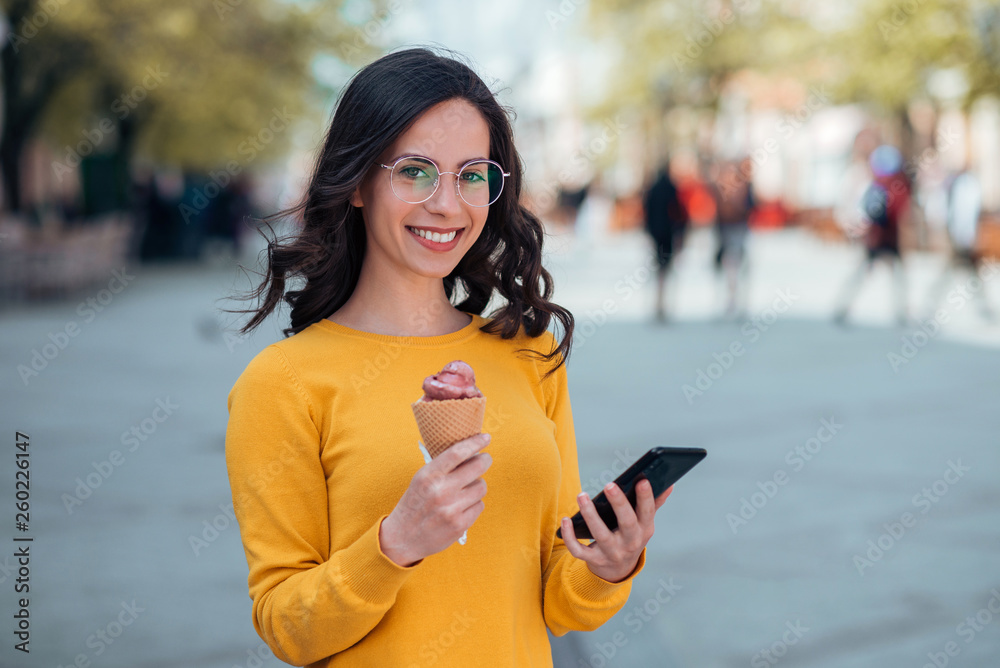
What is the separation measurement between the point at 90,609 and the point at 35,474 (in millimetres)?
2384

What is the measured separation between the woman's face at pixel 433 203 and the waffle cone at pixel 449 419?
41 cm

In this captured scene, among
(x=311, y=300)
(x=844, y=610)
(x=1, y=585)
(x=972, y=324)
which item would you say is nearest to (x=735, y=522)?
(x=844, y=610)

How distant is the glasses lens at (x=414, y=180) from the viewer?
5.96ft

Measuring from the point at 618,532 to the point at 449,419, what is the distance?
38 centimetres

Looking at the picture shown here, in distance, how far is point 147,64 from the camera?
18375mm

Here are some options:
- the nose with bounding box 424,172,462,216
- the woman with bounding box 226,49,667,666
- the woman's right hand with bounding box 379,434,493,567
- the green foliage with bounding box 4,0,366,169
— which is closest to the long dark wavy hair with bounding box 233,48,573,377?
the woman with bounding box 226,49,667,666

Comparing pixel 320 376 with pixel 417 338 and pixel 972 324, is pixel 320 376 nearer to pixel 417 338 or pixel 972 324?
pixel 417 338

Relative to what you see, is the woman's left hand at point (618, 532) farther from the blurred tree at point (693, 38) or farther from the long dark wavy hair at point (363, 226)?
the blurred tree at point (693, 38)

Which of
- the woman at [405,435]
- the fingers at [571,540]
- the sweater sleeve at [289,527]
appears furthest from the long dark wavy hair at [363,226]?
the fingers at [571,540]

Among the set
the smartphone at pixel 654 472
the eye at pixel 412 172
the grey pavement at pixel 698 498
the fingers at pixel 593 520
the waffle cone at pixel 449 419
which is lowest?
the grey pavement at pixel 698 498

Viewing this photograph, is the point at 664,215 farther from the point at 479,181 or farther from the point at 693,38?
the point at 693,38

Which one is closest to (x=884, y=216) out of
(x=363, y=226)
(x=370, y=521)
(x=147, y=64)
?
(x=363, y=226)

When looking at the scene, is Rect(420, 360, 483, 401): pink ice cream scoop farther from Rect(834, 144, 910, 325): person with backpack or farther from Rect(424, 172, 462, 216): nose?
Rect(834, 144, 910, 325): person with backpack

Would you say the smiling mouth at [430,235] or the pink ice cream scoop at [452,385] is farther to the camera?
the smiling mouth at [430,235]
